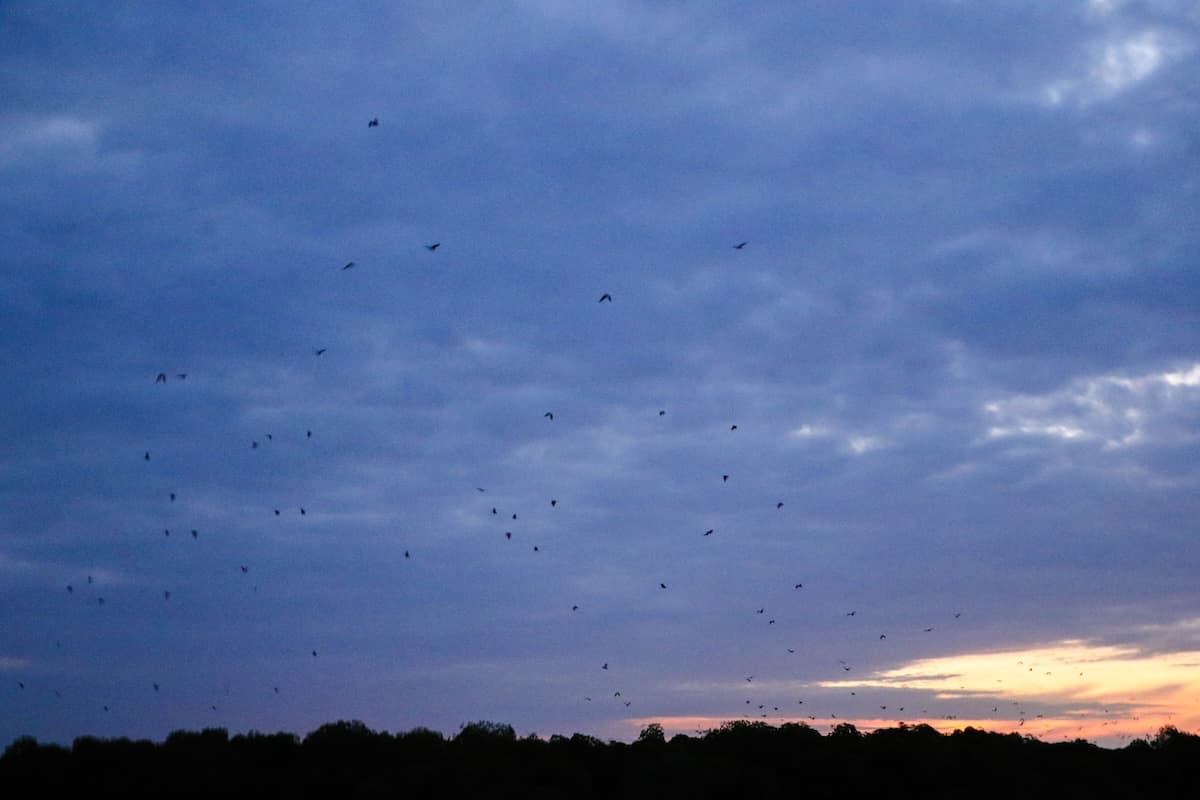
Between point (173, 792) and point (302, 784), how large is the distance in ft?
24.5

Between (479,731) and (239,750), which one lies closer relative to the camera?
(239,750)

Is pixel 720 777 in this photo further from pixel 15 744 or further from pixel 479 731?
pixel 15 744

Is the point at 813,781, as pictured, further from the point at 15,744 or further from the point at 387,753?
the point at 15,744

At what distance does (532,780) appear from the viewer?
65125 millimetres

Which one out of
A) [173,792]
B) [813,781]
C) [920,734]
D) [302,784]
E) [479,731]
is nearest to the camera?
[173,792]

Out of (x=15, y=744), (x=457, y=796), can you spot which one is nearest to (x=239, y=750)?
(x=15, y=744)

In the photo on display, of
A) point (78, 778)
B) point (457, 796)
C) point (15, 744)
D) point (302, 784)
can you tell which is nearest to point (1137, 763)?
point (457, 796)

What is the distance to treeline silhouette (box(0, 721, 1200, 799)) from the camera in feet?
198

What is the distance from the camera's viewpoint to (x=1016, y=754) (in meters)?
82.2

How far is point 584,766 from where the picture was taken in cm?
7181

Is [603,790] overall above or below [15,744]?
below

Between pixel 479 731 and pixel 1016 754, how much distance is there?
43.0 m

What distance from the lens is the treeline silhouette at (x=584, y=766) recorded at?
6050 centimetres

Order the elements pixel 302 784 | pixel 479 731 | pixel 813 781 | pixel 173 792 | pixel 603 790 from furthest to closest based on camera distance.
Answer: pixel 479 731 < pixel 813 781 < pixel 603 790 < pixel 302 784 < pixel 173 792
